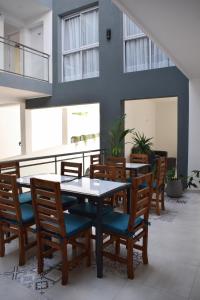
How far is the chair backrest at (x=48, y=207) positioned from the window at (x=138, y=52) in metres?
4.67

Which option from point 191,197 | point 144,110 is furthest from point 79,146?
point 191,197

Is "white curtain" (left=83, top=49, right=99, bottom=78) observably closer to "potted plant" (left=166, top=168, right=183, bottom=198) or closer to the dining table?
"potted plant" (left=166, top=168, right=183, bottom=198)

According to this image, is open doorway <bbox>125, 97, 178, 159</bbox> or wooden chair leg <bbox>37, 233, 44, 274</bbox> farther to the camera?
open doorway <bbox>125, 97, 178, 159</bbox>

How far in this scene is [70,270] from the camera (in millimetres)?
2516

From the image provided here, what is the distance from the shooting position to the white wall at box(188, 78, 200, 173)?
5398mm

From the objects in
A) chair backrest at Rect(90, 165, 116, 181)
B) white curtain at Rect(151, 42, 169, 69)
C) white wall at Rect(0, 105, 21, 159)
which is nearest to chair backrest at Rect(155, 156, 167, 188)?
chair backrest at Rect(90, 165, 116, 181)

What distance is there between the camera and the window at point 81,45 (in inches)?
273

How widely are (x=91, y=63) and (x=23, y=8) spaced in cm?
278

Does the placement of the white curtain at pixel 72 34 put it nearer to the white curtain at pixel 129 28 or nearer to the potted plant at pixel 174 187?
the white curtain at pixel 129 28

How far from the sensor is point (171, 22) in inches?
105

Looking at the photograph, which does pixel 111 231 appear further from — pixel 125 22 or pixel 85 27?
pixel 85 27

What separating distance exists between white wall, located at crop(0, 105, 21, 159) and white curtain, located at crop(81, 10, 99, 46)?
4248 mm

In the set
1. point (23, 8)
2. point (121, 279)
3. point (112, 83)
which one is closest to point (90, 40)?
point (112, 83)

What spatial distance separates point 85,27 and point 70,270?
6470mm
